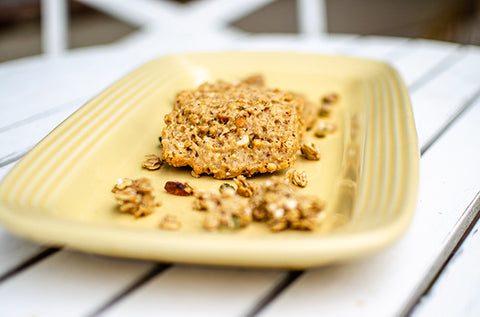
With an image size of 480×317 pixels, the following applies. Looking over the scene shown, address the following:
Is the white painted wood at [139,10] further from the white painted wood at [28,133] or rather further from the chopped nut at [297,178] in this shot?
the chopped nut at [297,178]

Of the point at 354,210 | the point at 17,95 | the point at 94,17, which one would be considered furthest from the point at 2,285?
the point at 94,17

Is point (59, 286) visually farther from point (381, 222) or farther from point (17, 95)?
point (17, 95)

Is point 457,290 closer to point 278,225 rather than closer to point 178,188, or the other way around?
point 278,225

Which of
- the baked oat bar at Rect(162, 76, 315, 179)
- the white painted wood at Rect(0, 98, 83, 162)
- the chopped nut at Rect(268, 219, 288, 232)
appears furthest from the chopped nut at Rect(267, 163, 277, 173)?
the white painted wood at Rect(0, 98, 83, 162)

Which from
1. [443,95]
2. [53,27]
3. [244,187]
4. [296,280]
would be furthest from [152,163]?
[53,27]

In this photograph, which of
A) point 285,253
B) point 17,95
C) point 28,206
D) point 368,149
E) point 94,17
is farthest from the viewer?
point 94,17

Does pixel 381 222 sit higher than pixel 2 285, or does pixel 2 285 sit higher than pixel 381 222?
pixel 381 222

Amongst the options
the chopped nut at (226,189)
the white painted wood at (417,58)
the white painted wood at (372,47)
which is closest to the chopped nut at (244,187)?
the chopped nut at (226,189)
